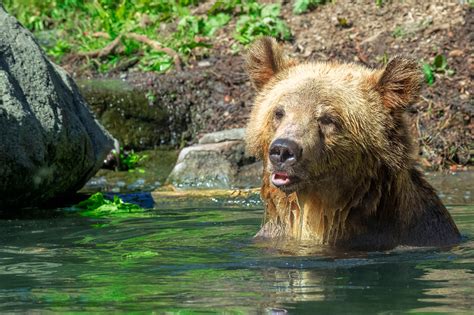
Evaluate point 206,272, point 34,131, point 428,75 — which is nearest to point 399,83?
point 206,272

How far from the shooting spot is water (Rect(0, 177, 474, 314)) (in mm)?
5191

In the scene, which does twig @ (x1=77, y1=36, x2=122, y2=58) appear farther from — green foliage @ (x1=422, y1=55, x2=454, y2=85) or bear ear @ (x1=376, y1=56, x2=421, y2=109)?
bear ear @ (x1=376, y1=56, x2=421, y2=109)

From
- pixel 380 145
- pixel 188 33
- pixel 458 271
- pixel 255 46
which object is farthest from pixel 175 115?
pixel 458 271

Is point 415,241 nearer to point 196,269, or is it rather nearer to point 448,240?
point 448,240

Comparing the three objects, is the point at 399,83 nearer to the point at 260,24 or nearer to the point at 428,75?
the point at 428,75

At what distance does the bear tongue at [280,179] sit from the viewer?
664cm

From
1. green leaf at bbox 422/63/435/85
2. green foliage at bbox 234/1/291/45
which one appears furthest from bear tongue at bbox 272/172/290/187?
green foliage at bbox 234/1/291/45

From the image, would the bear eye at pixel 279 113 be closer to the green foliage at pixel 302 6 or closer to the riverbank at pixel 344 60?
the riverbank at pixel 344 60

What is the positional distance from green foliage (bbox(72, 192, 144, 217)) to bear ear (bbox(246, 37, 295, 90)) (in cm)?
274

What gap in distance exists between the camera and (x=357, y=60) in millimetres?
13586

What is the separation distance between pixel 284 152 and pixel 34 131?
140 inches

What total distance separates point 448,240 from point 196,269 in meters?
1.89

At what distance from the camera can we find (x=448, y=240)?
286 inches

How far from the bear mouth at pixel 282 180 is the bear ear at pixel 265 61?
3.58 feet
